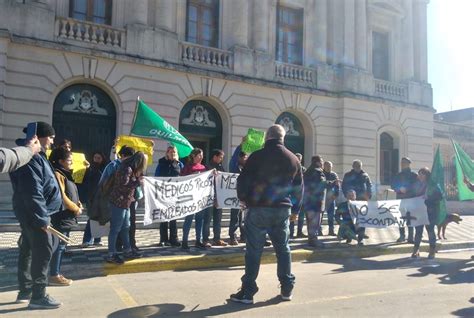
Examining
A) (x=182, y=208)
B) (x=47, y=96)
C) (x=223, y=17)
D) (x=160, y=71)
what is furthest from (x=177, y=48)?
(x=182, y=208)

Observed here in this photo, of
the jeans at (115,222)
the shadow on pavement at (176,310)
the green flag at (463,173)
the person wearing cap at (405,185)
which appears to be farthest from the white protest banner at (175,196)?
the green flag at (463,173)

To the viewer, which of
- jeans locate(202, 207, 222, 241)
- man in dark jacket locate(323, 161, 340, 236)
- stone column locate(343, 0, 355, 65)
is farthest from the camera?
stone column locate(343, 0, 355, 65)

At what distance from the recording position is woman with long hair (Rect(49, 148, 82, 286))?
5.67m

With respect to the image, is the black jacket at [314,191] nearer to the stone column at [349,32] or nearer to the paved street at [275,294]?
the paved street at [275,294]

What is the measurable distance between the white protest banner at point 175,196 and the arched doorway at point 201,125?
8.13 metres

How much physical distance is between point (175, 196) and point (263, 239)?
3249 mm

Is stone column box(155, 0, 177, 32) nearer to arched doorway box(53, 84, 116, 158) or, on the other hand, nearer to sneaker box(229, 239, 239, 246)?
arched doorway box(53, 84, 116, 158)

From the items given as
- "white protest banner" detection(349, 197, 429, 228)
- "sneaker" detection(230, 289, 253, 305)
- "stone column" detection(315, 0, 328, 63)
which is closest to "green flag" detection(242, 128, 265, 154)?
"white protest banner" detection(349, 197, 429, 228)

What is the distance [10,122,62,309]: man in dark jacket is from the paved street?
0.22 metres

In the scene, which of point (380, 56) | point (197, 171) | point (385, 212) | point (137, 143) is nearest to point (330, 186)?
point (385, 212)

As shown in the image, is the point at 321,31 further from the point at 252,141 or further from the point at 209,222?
the point at 209,222

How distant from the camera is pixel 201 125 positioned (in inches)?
671

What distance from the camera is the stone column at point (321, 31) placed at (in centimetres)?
1984

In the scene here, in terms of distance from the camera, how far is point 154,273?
6.85 metres
